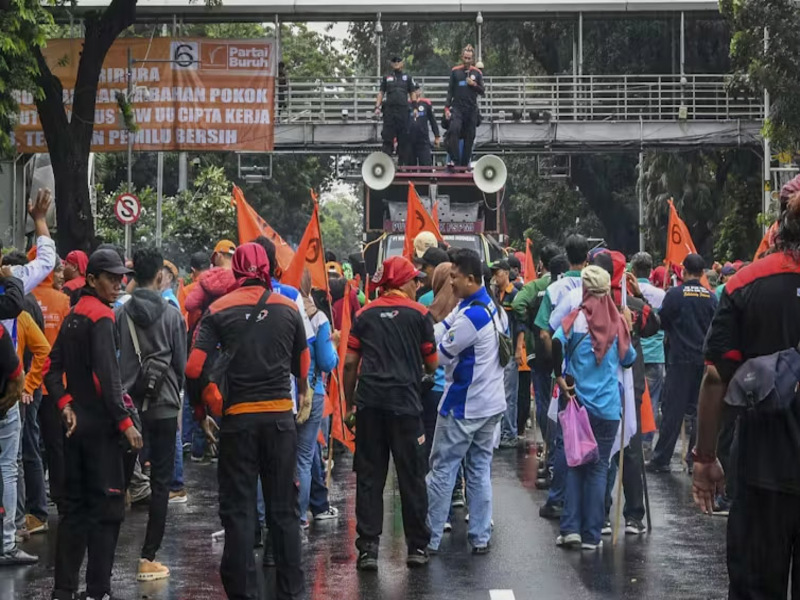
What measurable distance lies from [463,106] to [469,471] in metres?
15.6

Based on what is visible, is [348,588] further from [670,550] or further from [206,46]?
[206,46]

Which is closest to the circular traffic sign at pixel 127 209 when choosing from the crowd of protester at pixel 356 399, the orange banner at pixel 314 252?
the crowd of protester at pixel 356 399

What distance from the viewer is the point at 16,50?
19938mm

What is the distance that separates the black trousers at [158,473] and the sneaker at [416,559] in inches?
62.5

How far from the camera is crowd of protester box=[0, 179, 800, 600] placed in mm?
5875

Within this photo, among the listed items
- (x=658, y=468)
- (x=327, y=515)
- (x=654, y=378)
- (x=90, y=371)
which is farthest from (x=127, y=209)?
(x=90, y=371)

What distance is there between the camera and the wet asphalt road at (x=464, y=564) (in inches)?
372

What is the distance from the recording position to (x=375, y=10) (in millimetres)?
35719

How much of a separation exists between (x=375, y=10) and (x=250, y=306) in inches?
1105

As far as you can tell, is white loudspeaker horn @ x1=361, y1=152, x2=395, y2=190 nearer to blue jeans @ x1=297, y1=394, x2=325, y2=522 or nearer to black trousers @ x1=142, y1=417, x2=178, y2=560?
blue jeans @ x1=297, y1=394, x2=325, y2=522

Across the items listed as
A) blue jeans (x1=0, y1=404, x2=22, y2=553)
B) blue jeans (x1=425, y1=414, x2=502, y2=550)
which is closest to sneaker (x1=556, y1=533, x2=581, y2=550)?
blue jeans (x1=425, y1=414, x2=502, y2=550)

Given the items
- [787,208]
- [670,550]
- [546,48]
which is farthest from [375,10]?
[787,208]

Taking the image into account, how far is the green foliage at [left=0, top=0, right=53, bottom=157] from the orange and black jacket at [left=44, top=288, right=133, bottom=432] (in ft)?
37.8

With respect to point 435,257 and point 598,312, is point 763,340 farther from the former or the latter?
point 435,257
